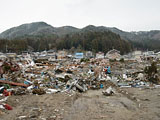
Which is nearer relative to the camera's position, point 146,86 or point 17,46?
point 146,86

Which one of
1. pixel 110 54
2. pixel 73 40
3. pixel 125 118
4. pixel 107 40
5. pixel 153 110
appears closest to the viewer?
pixel 125 118

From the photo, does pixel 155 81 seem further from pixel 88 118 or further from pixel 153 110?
pixel 88 118

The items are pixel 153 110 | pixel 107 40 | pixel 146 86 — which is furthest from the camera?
pixel 107 40

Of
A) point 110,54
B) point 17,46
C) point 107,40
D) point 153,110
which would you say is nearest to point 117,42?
point 107,40

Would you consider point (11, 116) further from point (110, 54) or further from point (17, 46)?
point (17, 46)

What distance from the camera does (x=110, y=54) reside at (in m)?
41.5

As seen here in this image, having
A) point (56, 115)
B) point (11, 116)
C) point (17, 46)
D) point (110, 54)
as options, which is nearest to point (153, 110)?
point (56, 115)

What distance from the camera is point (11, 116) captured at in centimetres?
447

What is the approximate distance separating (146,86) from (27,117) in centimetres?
829

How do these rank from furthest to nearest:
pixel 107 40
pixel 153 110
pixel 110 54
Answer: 1. pixel 107 40
2. pixel 110 54
3. pixel 153 110

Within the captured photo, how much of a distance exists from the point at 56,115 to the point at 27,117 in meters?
0.95

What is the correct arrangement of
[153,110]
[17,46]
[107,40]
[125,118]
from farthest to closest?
[107,40] < [17,46] < [153,110] < [125,118]

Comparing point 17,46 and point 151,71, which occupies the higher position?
point 17,46

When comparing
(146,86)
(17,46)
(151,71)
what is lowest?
(146,86)
